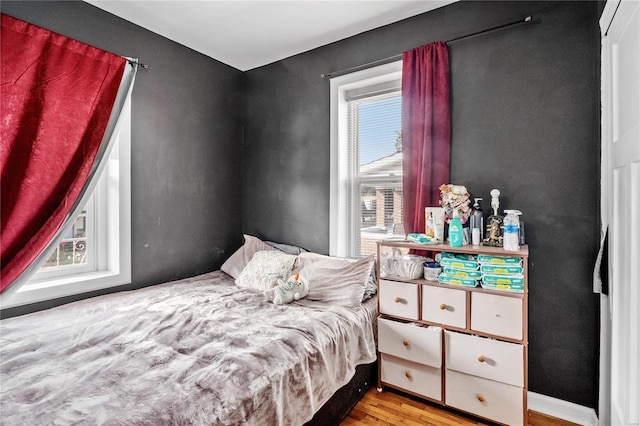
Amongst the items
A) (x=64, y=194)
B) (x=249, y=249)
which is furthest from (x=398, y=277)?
(x=64, y=194)

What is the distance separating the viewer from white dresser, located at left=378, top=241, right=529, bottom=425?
5.50 feet

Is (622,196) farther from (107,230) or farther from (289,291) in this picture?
(107,230)

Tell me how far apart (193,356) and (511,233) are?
5.57ft

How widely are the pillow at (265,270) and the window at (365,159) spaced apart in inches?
17.9

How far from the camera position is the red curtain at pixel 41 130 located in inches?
69.8

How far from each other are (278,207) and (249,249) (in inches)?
19.8

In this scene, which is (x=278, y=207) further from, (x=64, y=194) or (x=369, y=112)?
(x=64, y=194)

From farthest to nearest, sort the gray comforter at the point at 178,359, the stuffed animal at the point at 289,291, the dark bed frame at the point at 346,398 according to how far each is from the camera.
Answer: the stuffed animal at the point at 289,291 → the dark bed frame at the point at 346,398 → the gray comforter at the point at 178,359

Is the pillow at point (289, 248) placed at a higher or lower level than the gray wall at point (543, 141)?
lower

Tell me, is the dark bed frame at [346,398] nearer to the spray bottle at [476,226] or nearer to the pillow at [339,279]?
the pillow at [339,279]

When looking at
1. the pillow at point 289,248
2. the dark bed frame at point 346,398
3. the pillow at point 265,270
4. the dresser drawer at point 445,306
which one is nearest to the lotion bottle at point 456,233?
the dresser drawer at point 445,306

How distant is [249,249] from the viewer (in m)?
2.96

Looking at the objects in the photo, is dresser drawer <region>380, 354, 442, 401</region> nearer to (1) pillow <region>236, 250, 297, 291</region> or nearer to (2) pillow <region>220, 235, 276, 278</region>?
(1) pillow <region>236, 250, 297, 291</region>

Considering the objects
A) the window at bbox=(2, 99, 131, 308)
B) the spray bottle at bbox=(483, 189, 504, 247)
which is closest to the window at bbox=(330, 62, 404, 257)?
the spray bottle at bbox=(483, 189, 504, 247)
